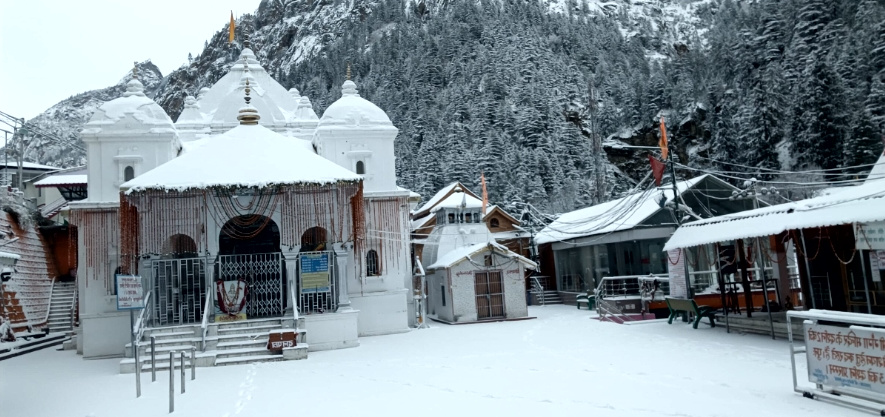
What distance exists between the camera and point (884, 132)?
32469 millimetres

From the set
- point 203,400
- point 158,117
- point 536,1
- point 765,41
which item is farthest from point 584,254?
point 536,1

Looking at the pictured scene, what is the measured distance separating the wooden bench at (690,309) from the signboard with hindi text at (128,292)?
1447 cm

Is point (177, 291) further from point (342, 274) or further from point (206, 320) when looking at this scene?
point (342, 274)

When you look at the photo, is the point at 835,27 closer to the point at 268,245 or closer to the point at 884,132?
the point at 884,132

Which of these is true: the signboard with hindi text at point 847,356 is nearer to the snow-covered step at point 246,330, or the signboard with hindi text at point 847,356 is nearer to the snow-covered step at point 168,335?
the snow-covered step at point 246,330

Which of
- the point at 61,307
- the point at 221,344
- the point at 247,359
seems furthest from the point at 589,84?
the point at 247,359

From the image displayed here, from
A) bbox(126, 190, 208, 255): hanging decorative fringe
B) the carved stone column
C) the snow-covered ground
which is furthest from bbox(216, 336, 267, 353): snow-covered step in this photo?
bbox(126, 190, 208, 255): hanging decorative fringe

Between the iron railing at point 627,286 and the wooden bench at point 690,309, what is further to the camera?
the iron railing at point 627,286

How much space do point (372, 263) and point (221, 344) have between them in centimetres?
736

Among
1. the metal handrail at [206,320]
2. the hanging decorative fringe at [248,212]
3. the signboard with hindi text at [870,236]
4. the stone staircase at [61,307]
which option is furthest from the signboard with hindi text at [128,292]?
the stone staircase at [61,307]

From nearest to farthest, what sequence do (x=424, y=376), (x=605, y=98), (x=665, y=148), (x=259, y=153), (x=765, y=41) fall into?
(x=424, y=376), (x=259, y=153), (x=665, y=148), (x=765, y=41), (x=605, y=98)

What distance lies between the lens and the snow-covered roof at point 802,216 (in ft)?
39.3

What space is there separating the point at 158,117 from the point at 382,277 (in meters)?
9.52

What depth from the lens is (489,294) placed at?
2508cm
